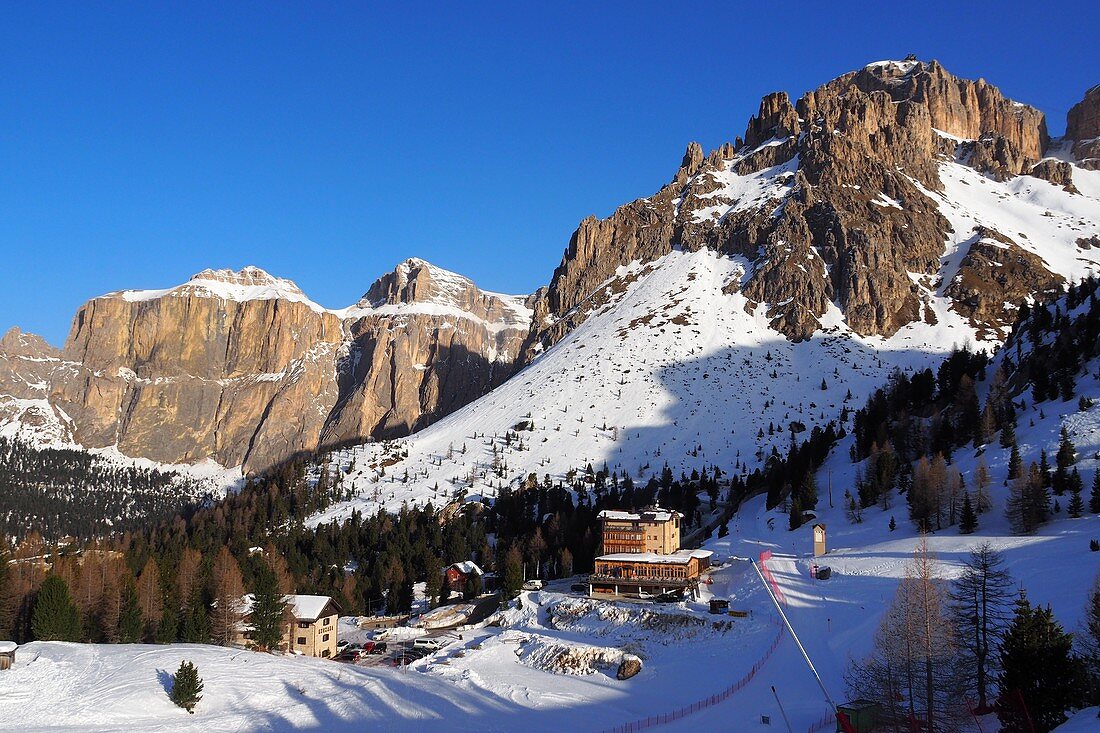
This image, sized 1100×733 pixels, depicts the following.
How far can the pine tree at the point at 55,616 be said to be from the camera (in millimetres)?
58094

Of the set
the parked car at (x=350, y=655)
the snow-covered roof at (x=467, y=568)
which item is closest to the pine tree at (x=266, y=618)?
the parked car at (x=350, y=655)

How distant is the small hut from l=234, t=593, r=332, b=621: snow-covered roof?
876 inches

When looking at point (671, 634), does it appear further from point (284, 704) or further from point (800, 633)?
point (284, 704)

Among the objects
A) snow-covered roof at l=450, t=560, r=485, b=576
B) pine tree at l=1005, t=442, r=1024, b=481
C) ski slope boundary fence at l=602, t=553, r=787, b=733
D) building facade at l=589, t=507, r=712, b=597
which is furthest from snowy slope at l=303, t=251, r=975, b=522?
ski slope boundary fence at l=602, t=553, r=787, b=733

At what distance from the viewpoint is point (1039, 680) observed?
28562 mm

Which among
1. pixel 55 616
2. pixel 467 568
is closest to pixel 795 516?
pixel 467 568

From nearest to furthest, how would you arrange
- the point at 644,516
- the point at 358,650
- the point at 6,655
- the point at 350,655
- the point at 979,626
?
the point at 979,626, the point at 6,655, the point at 350,655, the point at 358,650, the point at 644,516

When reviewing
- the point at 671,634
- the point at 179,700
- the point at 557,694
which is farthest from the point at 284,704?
the point at 671,634

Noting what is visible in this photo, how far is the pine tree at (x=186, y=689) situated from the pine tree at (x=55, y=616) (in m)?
20.9

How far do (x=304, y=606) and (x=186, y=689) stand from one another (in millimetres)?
28087

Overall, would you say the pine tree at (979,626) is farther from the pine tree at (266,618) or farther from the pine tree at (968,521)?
the pine tree at (266,618)

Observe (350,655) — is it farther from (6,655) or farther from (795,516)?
(795,516)

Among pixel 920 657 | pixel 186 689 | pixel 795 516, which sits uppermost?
pixel 795 516

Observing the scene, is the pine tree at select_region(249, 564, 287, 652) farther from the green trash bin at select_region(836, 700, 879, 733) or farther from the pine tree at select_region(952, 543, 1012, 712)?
the pine tree at select_region(952, 543, 1012, 712)
